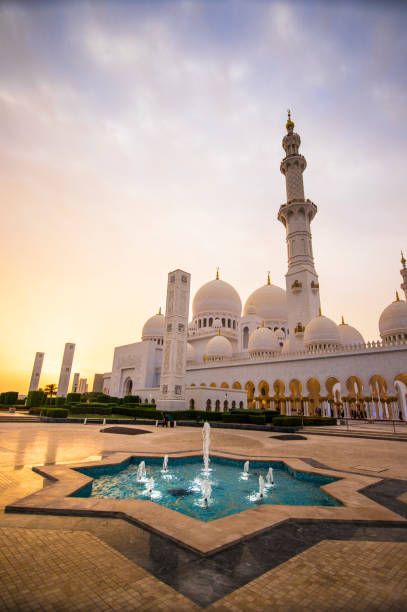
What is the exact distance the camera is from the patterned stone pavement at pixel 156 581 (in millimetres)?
2178

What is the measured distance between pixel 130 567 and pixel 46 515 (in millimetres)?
1826

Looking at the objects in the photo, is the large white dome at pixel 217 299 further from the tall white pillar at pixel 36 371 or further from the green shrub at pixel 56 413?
the tall white pillar at pixel 36 371

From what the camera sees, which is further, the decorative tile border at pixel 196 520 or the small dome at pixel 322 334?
the small dome at pixel 322 334

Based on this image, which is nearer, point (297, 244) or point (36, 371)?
point (297, 244)

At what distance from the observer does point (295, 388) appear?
2984 cm

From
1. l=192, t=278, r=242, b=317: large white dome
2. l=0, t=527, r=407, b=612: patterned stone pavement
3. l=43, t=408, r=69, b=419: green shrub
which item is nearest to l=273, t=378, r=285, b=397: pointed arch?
l=192, t=278, r=242, b=317: large white dome

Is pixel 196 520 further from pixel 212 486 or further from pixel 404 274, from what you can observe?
pixel 404 274

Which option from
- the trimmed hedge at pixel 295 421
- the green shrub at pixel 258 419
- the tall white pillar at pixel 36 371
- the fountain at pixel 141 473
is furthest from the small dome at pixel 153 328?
the fountain at pixel 141 473

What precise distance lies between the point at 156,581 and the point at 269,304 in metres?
43.7

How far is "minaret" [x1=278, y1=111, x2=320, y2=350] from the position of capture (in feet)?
107

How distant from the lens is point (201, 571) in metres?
2.65

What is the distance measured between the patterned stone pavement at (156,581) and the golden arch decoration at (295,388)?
27343 mm

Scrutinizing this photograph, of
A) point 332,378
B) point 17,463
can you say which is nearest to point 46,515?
point 17,463

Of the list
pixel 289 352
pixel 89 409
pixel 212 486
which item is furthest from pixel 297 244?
pixel 212 486
